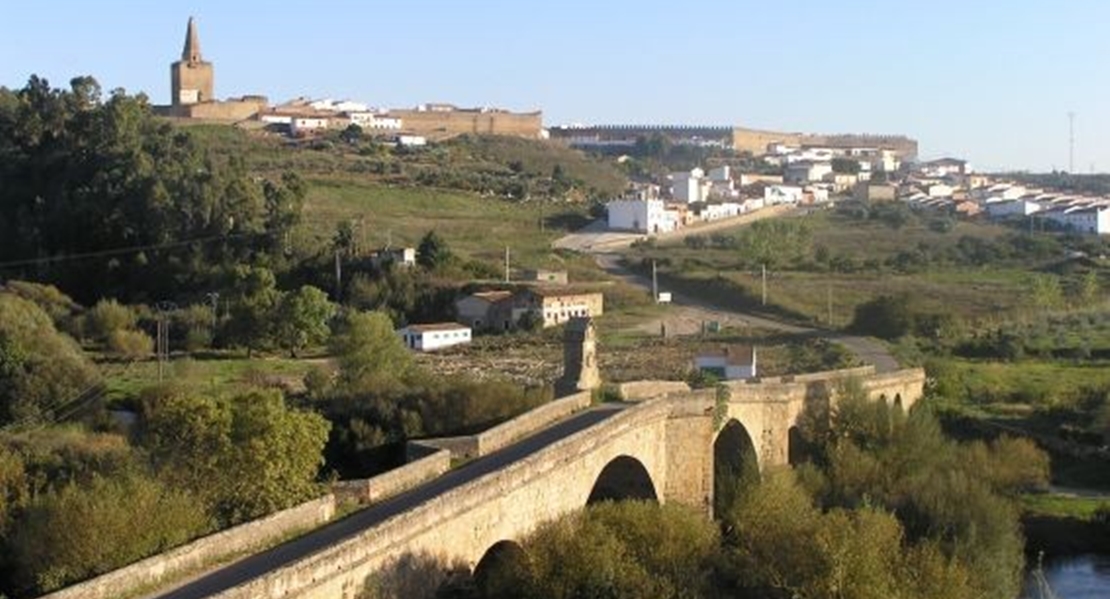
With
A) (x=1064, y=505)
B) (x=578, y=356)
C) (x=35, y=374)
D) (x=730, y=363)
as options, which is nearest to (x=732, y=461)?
(x=578, y=356)

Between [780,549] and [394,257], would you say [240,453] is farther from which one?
[394,257]

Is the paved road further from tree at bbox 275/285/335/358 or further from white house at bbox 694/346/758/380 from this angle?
tree at bbox 275/285/335/358

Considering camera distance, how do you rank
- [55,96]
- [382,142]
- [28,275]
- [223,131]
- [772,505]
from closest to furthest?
[772,505]
[28,275]
[55,96]
[223,131]
[382,142]

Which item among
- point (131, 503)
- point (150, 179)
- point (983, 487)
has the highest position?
point (150, 179)

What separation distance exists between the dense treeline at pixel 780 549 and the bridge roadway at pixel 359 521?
729 millimetres

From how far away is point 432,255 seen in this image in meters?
42.6

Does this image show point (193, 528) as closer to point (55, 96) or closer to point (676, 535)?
point (676, 535)

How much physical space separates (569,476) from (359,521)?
3.66 meters

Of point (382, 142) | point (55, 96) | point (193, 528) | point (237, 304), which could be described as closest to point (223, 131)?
point (382, 142)

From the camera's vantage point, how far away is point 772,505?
18.1 m

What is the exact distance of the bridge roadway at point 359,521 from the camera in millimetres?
10852

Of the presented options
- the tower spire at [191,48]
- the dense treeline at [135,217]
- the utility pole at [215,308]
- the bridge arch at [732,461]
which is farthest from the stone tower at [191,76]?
the bridge arch at [732,461]

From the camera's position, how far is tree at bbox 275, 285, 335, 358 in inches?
1363

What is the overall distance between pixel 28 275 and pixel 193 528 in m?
30.2
